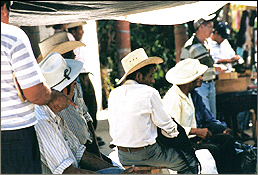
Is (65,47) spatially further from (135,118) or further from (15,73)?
(15,73)

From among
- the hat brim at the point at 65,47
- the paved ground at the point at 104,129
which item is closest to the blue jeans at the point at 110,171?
the hat brim at the point at 65,47

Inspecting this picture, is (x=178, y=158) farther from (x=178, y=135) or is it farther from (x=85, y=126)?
(x=85, y=126)

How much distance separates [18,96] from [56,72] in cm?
56

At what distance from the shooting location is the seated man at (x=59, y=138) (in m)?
2.54

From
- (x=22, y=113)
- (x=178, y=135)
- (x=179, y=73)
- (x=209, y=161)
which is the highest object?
(x=22, y=113)

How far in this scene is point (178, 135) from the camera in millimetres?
3670

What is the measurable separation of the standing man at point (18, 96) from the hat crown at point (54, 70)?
0.45 metres

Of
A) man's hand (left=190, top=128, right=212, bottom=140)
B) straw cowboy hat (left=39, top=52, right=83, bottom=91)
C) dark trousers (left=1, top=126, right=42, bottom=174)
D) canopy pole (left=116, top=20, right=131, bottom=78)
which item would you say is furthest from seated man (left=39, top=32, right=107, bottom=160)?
canopy pole (left=116, top=20, right=131, bottom=78)

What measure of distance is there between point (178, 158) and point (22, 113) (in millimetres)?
1744

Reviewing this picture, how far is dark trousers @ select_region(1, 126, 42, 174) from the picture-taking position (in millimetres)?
2342

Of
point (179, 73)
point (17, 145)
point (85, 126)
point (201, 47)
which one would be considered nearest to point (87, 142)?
point (85, 126)

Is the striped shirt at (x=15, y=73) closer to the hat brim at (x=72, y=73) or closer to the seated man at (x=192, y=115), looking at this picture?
the hat brim at (x=72, y=73)

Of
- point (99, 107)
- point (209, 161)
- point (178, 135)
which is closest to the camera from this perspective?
point (178, 135)

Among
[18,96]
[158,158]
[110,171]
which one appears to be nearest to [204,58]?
[158,158]
